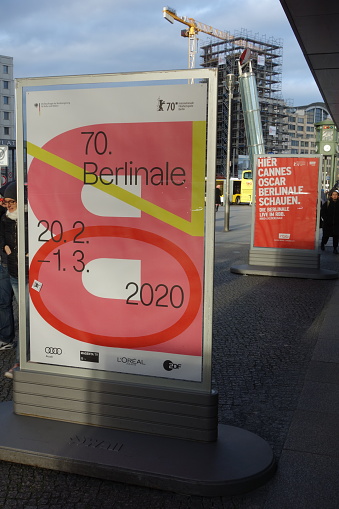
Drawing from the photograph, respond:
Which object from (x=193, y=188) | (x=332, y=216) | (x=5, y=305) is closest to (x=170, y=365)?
(x=193, y=188)

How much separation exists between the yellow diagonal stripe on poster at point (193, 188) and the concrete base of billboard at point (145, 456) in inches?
48.6

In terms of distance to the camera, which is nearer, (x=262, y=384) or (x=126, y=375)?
(x=126, y=375)

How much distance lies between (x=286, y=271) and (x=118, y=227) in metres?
8.06

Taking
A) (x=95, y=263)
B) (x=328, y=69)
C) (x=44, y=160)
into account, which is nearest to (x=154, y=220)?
(x=95, y=263)

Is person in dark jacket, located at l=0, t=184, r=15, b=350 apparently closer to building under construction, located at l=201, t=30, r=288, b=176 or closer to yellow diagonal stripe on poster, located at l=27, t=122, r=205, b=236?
yellow diagonal stripe on poster, located at l=27, t=122, r=205, b=236

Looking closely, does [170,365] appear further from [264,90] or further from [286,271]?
[264,90]

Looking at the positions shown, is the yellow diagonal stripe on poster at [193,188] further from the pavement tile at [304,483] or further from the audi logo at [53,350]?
the pavement tile at [304,483]

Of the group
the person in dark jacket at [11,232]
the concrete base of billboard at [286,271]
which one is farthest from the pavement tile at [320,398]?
the concrete base of billboard at [286,271]

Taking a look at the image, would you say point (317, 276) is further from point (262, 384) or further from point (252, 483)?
point (252, 483)

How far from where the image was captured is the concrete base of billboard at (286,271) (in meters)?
10.8

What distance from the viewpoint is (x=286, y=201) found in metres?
11.4

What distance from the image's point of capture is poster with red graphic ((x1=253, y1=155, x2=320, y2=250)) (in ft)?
36.5

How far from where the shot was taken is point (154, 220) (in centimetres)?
337

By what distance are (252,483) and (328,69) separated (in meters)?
7.91
